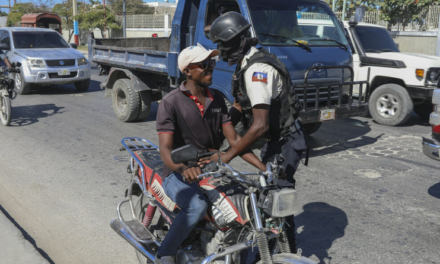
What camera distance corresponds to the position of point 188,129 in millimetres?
2822

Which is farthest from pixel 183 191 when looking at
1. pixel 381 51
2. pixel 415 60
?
pixel 381 51

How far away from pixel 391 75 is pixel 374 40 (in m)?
1.17

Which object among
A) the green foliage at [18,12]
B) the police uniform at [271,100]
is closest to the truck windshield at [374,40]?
the police uniform at [271,100]

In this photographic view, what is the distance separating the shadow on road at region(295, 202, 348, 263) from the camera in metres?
3.78

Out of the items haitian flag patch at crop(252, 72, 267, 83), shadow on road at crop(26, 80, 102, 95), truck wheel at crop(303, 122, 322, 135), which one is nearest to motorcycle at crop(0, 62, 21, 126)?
shadow on road at crop(26, 80, 102, 95)

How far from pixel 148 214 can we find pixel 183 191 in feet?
2.33

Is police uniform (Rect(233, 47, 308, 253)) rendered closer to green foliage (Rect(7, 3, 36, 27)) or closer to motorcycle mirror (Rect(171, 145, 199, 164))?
motorcycle mirror (Rect(171, 145, 199, 164))

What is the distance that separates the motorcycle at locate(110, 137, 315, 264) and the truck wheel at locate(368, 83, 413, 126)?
21.4ft

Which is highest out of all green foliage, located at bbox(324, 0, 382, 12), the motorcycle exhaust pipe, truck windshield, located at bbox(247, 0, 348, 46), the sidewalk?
green foliage, located at bbox(324, 0, 382, 12)

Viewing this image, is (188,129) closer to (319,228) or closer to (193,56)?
(193,56)

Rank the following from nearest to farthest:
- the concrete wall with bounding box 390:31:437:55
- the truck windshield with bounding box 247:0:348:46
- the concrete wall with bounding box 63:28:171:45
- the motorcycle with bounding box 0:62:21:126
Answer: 1. the truck windshield with bounding box 247:0:348:46
2. the motorcycle with bounding box 0:62:21:126
3. the concrete wall with bounding box 390:31:437:55
4. the concrete wall with bounding box 63:28:171:45

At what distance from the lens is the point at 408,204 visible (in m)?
4.80

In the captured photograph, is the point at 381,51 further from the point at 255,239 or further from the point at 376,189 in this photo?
the point at 255,239

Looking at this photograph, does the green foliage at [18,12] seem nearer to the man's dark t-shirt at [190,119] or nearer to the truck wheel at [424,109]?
the truck wheel at [424,109]
